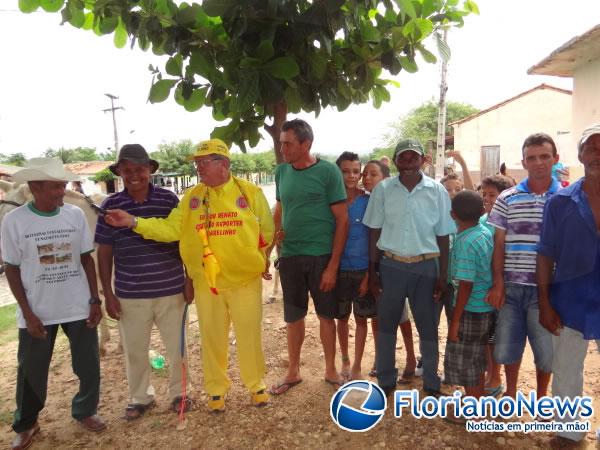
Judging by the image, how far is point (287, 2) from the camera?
75.4 inches

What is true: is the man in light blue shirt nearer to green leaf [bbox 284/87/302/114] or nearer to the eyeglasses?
green leaf [bbox 284/87/302/114]

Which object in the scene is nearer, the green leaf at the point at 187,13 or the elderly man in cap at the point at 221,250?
the green leaf at the point at 187,13

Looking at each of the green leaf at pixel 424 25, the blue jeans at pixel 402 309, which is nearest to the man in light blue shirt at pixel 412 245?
the blue jeans at pixel 402 309

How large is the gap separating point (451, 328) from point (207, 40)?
236cm

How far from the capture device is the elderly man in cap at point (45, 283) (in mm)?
2604

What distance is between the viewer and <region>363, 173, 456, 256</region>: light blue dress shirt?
274 cm

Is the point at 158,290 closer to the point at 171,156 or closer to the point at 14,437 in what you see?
the point at 14,437

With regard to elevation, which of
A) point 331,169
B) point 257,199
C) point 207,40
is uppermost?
point 207,40

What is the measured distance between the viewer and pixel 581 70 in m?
6.98

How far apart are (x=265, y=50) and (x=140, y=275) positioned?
174 cm

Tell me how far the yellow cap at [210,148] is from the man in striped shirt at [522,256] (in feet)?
6.03

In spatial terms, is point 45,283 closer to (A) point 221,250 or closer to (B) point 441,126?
(A) point 221,250

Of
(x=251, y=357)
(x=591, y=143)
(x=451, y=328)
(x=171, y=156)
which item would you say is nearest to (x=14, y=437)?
(x=251, y=357)

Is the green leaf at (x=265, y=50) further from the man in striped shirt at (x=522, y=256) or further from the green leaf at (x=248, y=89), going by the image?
the man in striped shirt at (x=522, y=256)
